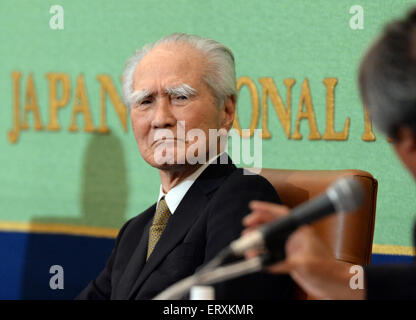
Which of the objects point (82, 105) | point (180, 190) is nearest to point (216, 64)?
point (180, 190)

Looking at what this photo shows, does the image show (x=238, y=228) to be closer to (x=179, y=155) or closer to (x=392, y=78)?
(x=179, y=155)

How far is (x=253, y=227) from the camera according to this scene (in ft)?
2.84

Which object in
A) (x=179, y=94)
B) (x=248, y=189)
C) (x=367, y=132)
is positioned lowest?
(x=248, y=189)

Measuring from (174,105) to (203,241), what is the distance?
0.38 meters

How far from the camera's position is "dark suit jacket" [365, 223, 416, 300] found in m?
0.83

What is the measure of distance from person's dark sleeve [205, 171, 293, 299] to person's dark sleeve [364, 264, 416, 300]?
0.54 metres

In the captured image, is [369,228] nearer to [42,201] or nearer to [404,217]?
[404,217]

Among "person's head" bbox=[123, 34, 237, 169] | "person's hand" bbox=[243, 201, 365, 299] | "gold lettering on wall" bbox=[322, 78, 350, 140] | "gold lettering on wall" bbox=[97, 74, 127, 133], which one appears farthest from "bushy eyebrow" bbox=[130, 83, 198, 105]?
"gold lettering on wall" bbox=[97, 74, 127, 133]

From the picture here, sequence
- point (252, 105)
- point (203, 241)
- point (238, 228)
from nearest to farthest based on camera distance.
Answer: point (238, 228) → point (203, 241) → point (252, 105)

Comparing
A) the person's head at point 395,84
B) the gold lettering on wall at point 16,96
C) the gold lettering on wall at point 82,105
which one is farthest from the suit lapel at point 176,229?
the gold lettering on wall at point 16,96

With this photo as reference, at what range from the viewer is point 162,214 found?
1.75 meters
